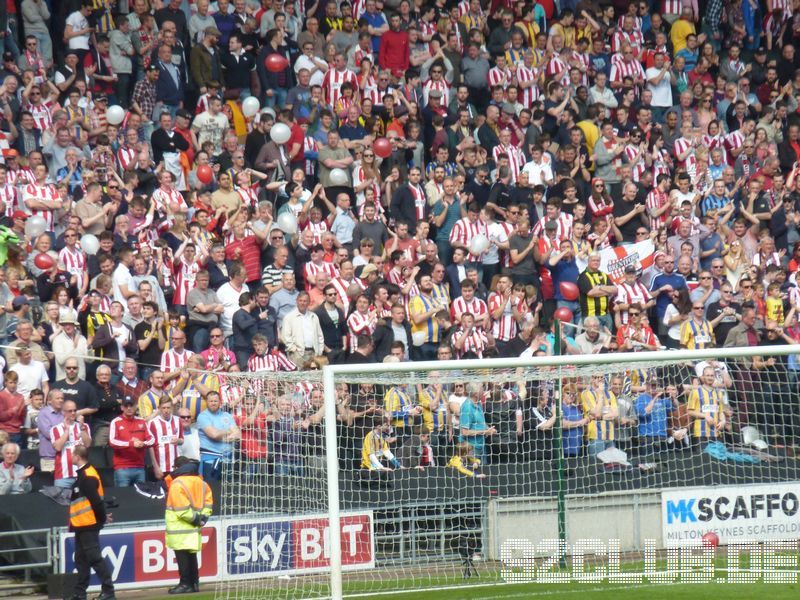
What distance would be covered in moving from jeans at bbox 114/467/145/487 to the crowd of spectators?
6 cm

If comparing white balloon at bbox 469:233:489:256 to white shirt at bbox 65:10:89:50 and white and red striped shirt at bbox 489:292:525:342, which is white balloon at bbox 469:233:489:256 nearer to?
white and red striped shirt at bbox 489:292:525:342

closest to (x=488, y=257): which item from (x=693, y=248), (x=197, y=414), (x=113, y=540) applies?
(x=693, y=248)

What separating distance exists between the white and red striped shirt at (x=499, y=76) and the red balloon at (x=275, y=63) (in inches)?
136

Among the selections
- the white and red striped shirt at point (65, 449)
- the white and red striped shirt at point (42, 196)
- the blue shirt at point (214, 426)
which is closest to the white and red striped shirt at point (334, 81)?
the white and red striped shirt at point (42, 196)

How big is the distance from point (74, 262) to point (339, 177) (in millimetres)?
4199

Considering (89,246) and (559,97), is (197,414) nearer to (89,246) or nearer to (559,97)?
(89,246)

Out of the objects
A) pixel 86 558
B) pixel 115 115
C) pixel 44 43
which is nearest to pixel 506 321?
pixel 115 115

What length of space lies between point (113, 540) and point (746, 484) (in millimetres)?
6449

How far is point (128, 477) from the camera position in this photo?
15375 mm

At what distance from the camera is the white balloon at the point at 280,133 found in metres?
19.4

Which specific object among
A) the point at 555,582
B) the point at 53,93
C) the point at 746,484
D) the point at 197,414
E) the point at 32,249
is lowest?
the point at 555,582

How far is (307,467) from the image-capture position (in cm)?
1409

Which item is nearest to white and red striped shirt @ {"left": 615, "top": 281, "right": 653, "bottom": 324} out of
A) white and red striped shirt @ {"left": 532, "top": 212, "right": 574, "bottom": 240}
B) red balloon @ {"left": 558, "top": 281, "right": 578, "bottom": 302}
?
red balloon @ {"left": 558, "top": 281, "right": 578, "bottom": 302}

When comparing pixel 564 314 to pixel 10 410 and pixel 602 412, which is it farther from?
pixel 10 410
